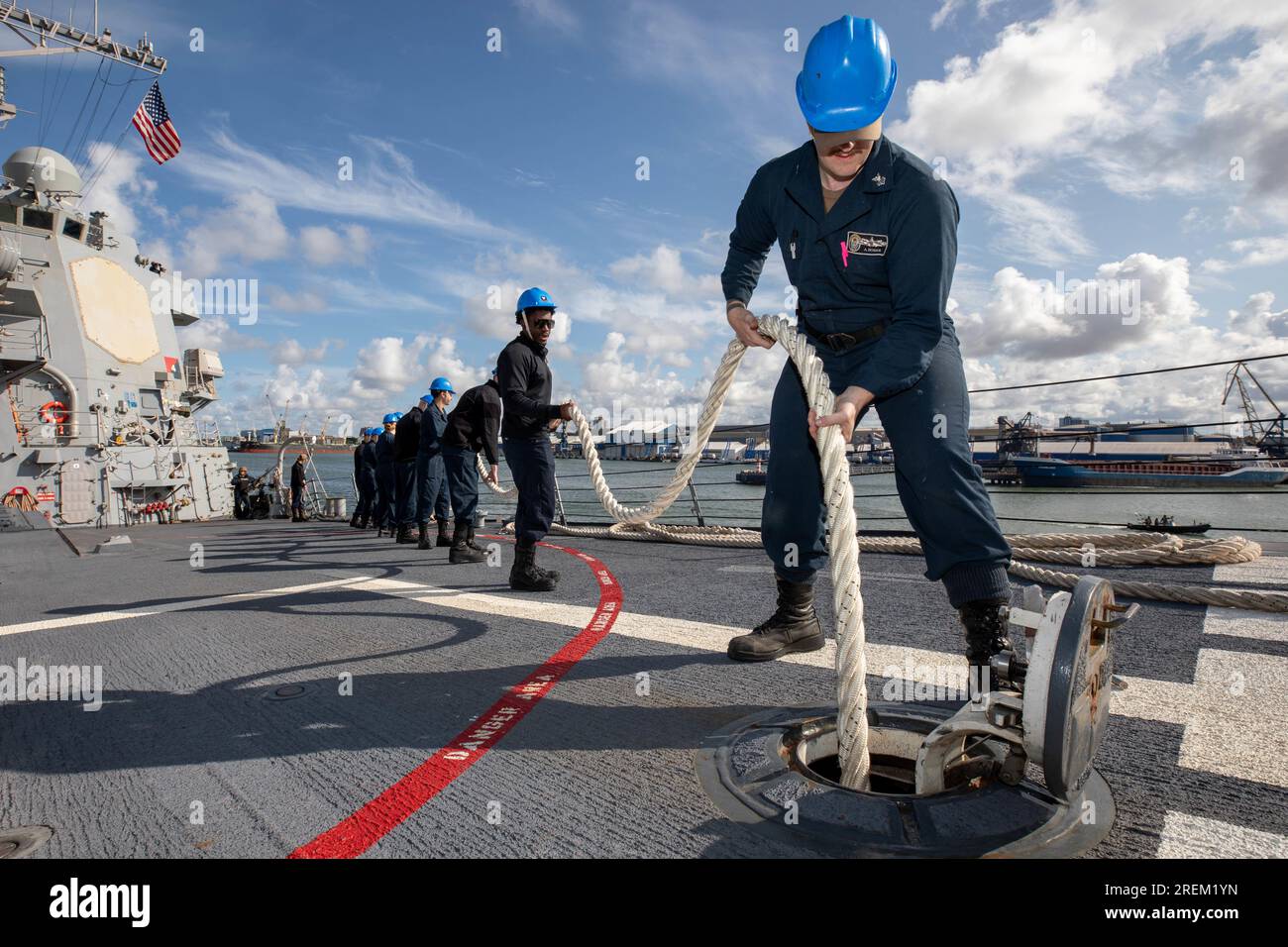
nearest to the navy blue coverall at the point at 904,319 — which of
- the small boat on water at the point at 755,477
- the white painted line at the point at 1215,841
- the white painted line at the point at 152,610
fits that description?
the white painted line at the point at 1215,841

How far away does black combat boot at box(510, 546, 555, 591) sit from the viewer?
4.22 meters

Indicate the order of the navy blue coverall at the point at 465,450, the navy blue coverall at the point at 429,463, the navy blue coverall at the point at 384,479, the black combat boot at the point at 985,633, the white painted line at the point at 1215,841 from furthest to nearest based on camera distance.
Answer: the navy blue coverall at the point at 384,479
the navy blue coverall at the point at 429,463
the navy blue coverall at the point at 465,450
the black combat boot at the point at 985,633
the white painted line at the point at 1215,841

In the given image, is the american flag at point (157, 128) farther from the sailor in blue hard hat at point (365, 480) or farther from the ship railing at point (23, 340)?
the sailor in blue hard hat at point (365, 480)

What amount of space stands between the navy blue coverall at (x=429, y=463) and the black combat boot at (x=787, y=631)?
6126 mm

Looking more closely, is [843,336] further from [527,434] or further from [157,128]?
[157,128]

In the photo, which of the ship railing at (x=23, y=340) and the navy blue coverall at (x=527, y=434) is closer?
the navy blue coverall at (x=527, y=434)

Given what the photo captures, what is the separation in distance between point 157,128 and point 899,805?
2454 centimetres

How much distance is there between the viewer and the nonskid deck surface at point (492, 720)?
1333mm

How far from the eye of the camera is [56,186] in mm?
16391

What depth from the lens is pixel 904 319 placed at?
1.94 metres

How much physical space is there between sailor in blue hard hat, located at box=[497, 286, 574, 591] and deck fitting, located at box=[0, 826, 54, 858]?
2911 mm

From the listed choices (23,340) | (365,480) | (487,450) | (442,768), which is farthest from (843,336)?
(23,340)

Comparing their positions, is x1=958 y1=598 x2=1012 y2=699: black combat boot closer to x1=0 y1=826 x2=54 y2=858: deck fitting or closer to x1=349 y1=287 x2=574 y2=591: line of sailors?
x1=0 y1=826 x2=54 y2=858: deck fitting
